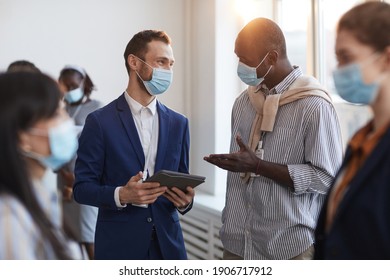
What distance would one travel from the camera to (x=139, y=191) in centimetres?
181

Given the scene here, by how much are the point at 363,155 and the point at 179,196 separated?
0.89 m

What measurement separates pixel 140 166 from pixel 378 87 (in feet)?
3.22

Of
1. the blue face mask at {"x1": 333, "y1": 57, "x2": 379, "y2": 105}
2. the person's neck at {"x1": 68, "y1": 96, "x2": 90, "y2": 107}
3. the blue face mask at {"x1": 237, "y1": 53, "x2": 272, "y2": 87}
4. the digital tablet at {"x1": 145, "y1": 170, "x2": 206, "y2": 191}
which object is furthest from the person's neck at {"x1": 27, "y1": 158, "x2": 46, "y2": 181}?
the person's neck at {"x1": 68, "y1": 96, "x2": 90, "y2": 107}

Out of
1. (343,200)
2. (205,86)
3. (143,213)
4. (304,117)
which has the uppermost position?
(205,86)

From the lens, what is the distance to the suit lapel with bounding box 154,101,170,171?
6.40 feet

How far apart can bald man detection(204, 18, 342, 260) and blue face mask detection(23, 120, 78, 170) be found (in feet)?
2.24

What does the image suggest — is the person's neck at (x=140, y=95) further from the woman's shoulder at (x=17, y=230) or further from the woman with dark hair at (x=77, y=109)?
the woman's shoulder at (x=17, y=230)

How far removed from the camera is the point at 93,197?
189cm

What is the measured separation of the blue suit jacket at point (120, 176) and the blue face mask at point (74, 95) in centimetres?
47

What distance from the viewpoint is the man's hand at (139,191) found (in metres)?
1.81

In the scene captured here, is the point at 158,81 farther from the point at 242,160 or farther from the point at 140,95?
the point at 242,160

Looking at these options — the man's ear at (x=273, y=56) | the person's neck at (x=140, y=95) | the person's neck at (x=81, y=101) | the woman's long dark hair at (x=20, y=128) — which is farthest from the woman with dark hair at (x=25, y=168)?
the person's neck at (x=81, y=101)
